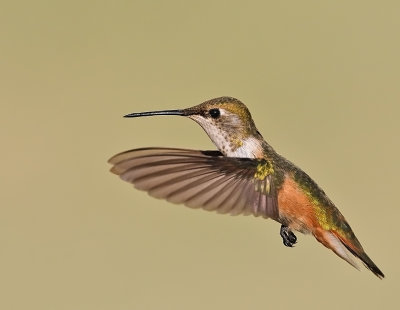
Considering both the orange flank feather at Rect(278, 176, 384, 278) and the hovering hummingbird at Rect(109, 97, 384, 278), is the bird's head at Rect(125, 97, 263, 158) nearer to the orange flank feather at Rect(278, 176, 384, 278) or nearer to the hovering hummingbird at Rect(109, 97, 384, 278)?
the hovering hummingbird at Rect(109, 97, 384, 278)

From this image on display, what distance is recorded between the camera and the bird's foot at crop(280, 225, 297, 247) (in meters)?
2.16

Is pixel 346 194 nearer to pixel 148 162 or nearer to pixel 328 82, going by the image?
pixel 328 82

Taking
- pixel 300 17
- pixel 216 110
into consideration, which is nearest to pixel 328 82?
pixel 300 17

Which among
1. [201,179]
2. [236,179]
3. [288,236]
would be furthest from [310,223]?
[201,179]

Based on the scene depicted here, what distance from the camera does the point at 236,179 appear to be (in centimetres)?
196

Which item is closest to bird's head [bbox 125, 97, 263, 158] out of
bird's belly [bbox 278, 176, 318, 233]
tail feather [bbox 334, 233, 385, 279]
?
bird's belly [bbox 278, 176, 318, 233]

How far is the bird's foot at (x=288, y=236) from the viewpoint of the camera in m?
2.16

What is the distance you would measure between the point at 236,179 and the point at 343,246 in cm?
42

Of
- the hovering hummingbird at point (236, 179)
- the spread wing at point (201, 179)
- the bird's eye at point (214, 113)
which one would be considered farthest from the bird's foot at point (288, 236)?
the bird's eye at point (214, 113)

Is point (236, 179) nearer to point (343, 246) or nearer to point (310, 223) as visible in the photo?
point (310, 223)

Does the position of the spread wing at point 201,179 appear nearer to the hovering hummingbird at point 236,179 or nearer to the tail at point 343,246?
the hovering hummingbird at point 236,179

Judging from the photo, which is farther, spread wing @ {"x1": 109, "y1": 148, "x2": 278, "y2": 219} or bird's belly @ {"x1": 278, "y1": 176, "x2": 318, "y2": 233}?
bird's belly @ {"x1": 278, "y1": 176, "x2": 318, "y2": 233}

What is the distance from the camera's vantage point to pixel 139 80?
5090mm

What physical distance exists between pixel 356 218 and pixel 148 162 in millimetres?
2402
